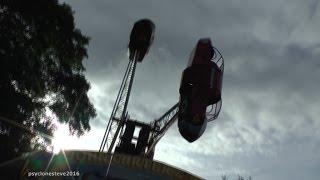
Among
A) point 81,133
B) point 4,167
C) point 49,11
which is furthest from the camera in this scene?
point 81,133

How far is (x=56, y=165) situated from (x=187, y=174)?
615 centimetres

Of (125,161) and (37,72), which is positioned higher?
(37,72)

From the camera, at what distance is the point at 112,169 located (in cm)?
1480

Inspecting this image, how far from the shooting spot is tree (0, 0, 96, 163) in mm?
15461

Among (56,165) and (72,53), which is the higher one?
(72,53)

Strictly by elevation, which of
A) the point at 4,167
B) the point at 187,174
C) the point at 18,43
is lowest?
the point at 4,167

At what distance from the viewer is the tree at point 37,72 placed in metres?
15.5

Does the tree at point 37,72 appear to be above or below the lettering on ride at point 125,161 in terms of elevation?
above

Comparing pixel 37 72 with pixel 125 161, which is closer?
pixel 125 161

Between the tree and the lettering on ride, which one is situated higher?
the tree

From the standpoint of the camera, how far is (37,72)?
17031 millimetres

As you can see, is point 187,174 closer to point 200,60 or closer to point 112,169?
point 112,169

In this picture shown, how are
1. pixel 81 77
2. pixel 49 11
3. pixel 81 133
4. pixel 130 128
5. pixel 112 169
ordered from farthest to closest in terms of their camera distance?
pixel 130 128 < pixel 81 133 < pixel 81 77 < pixel 49 11 < pixel 112 169

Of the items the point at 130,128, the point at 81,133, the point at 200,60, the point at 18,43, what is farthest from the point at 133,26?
the point at 130,128
